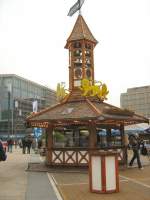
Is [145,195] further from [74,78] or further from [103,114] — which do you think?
[74,78]

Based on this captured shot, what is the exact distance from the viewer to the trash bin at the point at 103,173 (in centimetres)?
1173

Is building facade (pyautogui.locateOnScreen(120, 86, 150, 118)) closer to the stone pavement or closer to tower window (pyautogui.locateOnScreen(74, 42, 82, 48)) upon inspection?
tower window (pyautogui.locateOnScreen(74, 42, 82, 48))

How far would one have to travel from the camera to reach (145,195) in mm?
11305

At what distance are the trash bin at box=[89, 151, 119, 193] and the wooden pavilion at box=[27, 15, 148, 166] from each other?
21.5ft

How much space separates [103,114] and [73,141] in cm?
234

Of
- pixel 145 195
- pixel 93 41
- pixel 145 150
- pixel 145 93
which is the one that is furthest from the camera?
pixel 145 93

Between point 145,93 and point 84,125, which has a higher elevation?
point 145,93

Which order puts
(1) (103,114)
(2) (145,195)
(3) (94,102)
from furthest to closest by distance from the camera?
(3) (94,102) < (1) (103,114) < (2) (145,195)

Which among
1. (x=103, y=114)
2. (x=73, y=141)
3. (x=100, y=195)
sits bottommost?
(x=100, y=195)

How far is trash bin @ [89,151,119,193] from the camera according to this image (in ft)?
38.5

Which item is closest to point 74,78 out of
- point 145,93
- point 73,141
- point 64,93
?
point 64,93

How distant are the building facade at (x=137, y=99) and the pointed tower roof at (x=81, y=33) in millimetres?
106448

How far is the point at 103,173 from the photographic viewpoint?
11.7 m

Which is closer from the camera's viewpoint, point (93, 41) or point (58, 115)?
point (58, 115)
